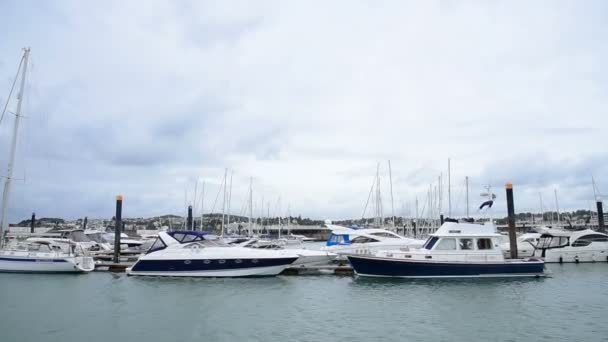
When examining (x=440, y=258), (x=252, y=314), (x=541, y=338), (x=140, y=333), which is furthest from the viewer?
(x=440, y=258)

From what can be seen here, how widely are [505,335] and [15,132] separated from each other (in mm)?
28629

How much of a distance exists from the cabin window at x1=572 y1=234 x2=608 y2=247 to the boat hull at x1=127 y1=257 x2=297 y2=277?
21.1 metres

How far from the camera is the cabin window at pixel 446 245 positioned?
24359mm

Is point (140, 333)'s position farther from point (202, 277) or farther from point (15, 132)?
point (15, 132)

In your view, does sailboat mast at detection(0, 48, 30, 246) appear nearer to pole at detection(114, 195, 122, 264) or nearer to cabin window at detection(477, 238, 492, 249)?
pole at detection(114, 195, 122, 264)

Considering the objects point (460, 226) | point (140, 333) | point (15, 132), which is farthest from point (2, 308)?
point (460, 226)

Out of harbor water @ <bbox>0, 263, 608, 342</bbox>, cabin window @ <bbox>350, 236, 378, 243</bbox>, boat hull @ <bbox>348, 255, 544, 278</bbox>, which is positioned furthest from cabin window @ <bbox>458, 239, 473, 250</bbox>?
cabin window @ <bbox>350, 236, 378, 243</bbox>

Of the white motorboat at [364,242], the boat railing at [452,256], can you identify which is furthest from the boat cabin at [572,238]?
the boat railing at [452,256]

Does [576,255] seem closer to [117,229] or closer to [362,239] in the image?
[362,239]

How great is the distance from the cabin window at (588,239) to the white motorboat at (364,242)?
34.9 feet

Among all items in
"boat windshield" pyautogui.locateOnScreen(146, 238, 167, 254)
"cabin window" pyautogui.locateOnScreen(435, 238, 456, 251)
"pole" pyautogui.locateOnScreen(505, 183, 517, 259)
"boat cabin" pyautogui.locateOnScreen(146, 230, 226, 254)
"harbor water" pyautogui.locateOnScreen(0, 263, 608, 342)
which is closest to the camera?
"harbor water" pyautogui.locateOnScreen(0, 263, 608, 342)

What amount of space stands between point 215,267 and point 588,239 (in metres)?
26.1

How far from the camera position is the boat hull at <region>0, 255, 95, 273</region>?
26.8 metres

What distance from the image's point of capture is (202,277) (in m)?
25.2
